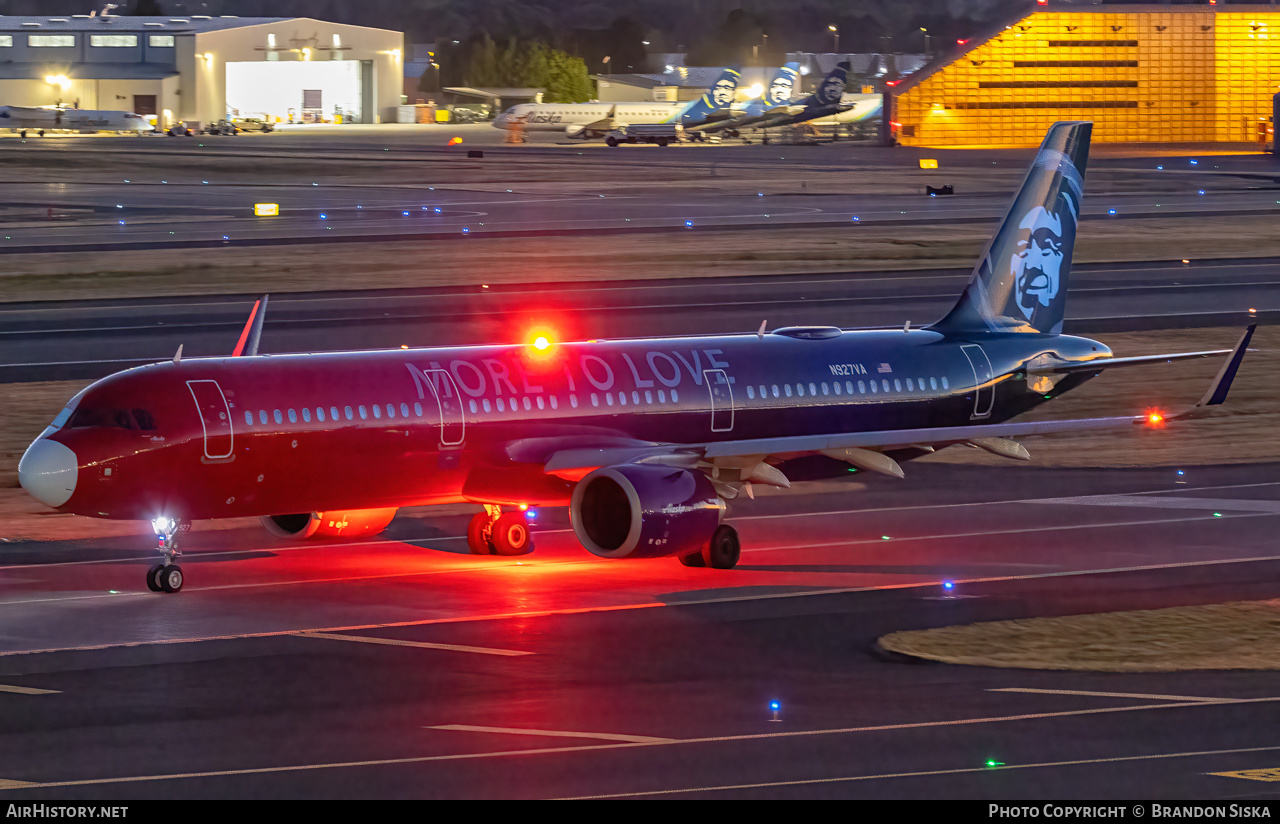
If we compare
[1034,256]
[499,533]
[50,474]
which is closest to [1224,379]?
[1034,256]

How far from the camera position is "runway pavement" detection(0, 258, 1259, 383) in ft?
216

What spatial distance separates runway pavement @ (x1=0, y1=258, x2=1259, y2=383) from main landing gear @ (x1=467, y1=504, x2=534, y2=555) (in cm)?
2619

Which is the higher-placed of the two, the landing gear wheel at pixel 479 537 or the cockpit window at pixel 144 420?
the cockpit window at pixel 144 420

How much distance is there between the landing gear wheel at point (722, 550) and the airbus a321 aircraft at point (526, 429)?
43 millimetres

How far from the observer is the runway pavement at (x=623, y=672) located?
21719 mm

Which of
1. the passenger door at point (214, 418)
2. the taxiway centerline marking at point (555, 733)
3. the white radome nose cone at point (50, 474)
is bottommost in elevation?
the taxiway centerline marking at point (555, 733)

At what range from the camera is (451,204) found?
124m

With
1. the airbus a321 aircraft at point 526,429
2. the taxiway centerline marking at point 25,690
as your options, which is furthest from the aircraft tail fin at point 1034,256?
the taxiway centerline marking at point 25,690

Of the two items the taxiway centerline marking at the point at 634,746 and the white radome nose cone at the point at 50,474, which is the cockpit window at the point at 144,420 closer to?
the white radome nose cone at the point at 50,474

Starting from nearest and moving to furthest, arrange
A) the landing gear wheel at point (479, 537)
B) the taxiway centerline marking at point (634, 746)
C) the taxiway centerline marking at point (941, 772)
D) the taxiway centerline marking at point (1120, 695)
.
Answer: the taxiway centerline marking at point (941, 772) → the taxiway centerline marking at point (634, 746) → the taxiway centerline marking at point (1120, 695) → the landing gear wheel at point (479, 537)

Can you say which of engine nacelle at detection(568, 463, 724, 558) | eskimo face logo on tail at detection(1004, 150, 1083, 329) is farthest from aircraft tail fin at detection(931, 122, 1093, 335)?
engine nacelle at detection(568, 463, 724, 558)

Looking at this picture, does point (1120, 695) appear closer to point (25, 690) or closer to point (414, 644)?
point (414, 644)

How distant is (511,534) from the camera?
1465 inches
